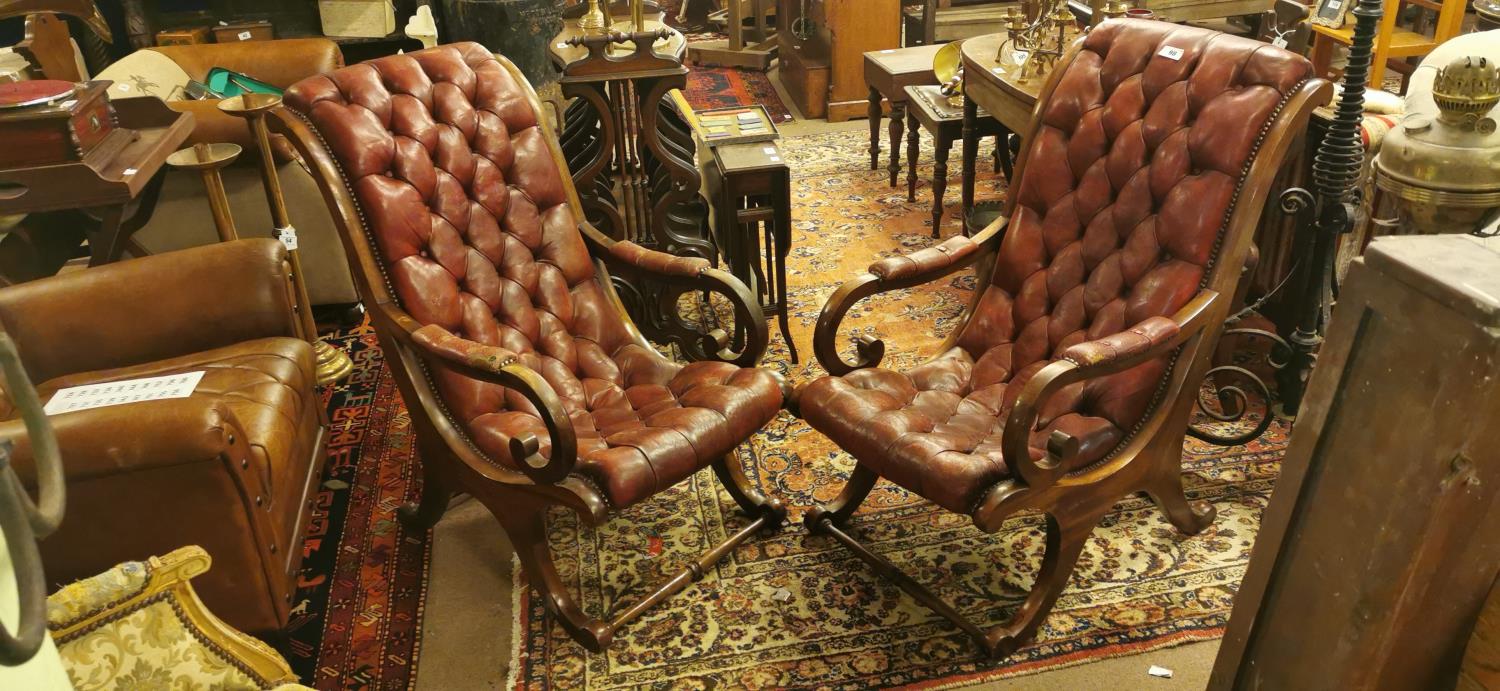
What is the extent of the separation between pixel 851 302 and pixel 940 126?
1.92 metres

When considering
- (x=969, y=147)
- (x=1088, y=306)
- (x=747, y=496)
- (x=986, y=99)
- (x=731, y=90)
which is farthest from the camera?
(x=731, y=90)

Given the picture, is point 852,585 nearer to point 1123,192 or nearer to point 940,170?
point 1123,192

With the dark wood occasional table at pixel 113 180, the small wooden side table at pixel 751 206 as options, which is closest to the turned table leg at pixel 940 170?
the small wooden side table at pixel 751 206

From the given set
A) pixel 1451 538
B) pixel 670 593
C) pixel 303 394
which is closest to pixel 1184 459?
pixel 670 593

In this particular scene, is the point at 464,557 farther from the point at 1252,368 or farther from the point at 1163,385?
the point at 1252,368

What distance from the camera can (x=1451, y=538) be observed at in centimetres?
136

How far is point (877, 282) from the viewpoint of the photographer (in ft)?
8.73

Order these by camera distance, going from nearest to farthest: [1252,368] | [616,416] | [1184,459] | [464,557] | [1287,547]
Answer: [1287,547], [616,416], [464,557], [1184,459], [1252,368]

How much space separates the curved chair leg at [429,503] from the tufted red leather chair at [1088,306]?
0.94 m

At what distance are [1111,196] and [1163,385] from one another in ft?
1.64

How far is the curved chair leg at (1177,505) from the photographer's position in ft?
8.65

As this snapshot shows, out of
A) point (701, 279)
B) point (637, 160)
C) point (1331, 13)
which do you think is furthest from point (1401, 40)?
point (701, 279)

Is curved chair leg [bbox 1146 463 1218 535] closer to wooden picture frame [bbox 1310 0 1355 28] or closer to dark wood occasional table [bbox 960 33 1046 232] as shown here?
dark wood occasional table [bbox 960 33 1046 232]

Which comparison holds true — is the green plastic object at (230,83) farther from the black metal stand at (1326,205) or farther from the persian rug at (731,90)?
the black metal stand at (1326,205)
